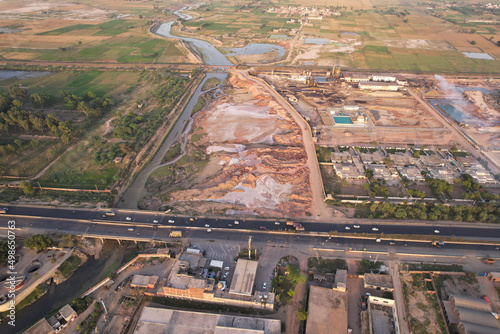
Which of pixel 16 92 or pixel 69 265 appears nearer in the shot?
pixel 69 265

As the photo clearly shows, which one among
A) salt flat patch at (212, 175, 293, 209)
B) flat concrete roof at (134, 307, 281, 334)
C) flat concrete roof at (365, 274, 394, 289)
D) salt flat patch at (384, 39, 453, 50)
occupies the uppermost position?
salt flat patch at (384, 39, 453, 50)

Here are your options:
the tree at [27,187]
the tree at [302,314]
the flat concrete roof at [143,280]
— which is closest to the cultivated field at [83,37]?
→ the tree at [27,187]

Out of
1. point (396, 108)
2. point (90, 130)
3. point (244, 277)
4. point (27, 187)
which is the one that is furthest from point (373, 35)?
point (27, 187)

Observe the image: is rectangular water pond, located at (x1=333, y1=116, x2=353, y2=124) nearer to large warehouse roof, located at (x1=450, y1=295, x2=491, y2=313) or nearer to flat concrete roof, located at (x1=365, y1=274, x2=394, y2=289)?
flat concrete roof, located at (x1=365, y1=274, x2=394, y2=289)

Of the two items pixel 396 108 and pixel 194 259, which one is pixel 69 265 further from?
pixel 396 108

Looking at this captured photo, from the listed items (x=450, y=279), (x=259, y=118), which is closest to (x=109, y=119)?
(x=259, y=118)

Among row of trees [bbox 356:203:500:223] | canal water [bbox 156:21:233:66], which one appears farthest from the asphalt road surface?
canal water [bbox 156:21:233:66]

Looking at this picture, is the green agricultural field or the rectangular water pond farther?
the rectangular water pond

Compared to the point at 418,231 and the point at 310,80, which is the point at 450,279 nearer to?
the point at 418,231
